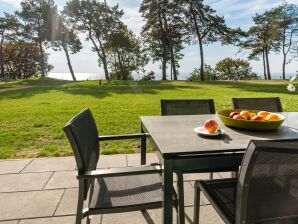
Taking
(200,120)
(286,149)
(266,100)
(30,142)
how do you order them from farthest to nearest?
(30,142) < (266,100) < (200,120) < (286,149)

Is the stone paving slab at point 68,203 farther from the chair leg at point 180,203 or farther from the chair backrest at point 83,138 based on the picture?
the chair leg at point 180,203

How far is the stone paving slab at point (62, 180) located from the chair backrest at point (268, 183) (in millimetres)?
2030

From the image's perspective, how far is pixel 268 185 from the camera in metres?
1.26

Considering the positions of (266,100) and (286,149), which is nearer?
(286,149)

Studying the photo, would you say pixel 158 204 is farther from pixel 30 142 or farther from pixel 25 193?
pixel 30 142

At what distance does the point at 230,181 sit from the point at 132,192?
678 millimetres

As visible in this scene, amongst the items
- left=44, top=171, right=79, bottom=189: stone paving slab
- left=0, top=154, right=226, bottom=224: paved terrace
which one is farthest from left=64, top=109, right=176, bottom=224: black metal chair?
left=44, top=171, right=79, bottom=189: stone paving slab

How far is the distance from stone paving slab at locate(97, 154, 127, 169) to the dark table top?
1.27 m

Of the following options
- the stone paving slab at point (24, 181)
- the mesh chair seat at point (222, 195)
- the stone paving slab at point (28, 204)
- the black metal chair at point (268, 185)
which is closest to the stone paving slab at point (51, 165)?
the stone paving slab at point (24, 181)

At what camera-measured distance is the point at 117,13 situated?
79.0 ft

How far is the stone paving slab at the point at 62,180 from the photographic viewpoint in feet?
9.32

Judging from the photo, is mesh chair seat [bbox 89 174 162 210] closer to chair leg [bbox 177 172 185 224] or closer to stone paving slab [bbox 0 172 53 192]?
chair leg [bbox 177 172 185 224]

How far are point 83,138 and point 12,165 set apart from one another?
2.19m

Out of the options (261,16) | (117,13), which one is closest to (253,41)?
(261,16)
